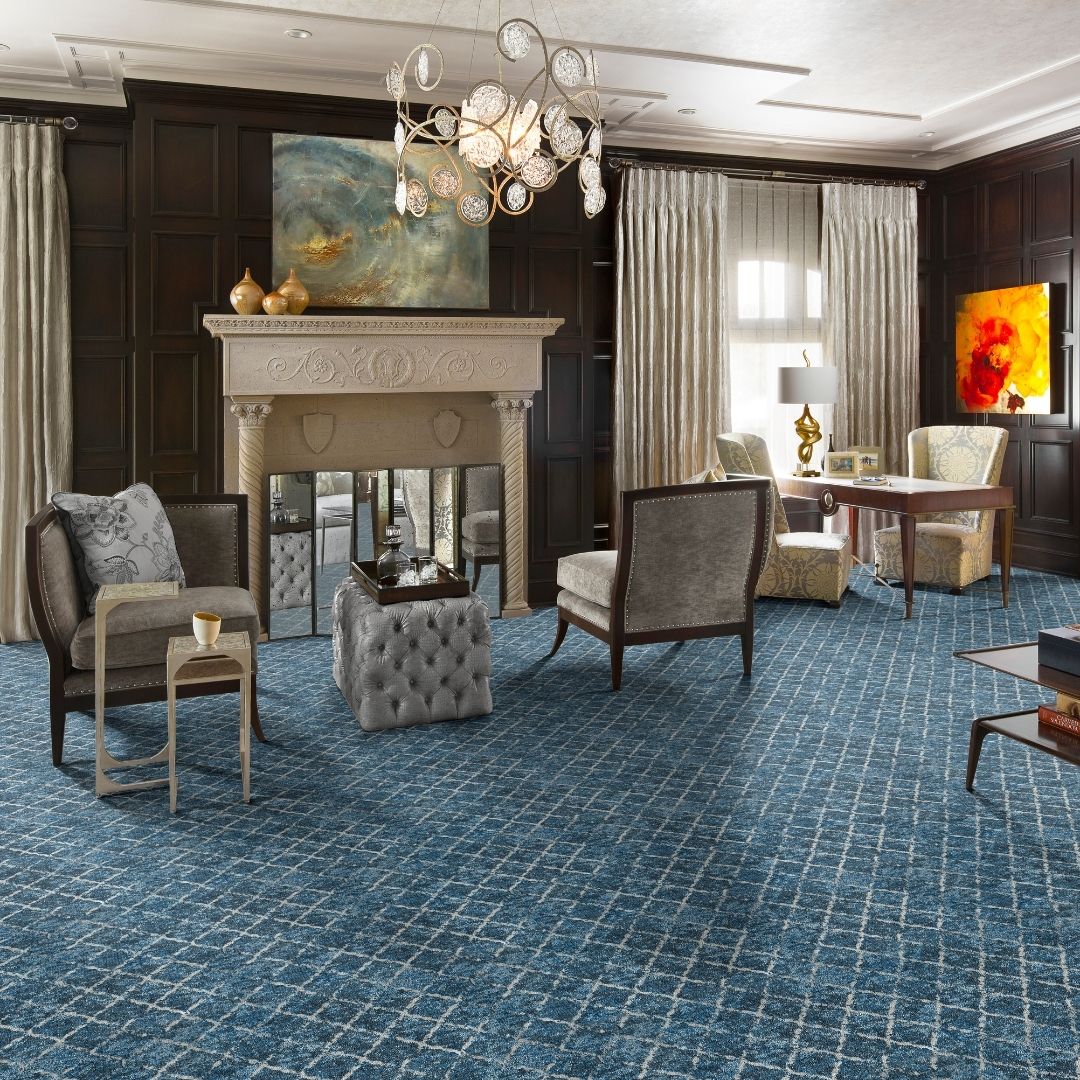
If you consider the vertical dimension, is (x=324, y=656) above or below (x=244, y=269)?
below

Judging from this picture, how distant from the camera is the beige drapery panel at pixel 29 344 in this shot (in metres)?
5.81

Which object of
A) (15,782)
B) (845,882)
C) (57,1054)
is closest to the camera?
(57,1054)

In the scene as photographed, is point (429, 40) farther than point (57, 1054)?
Yes

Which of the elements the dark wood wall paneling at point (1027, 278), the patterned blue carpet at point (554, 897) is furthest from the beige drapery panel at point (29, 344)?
the dark wood wall paneling at point (1027, 278)

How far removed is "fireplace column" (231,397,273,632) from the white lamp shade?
142 inches

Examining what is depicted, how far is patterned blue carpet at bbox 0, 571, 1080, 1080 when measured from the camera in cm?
222

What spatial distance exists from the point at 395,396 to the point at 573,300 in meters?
1.42

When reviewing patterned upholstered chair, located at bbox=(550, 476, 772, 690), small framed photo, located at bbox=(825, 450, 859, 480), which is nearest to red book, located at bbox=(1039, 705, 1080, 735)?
patterned upholstered chair, located at bbox=(550, 476, 772, 690)

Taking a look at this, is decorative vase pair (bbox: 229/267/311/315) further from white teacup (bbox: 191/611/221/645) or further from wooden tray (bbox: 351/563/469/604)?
white teacup (bbox: 191/611/221/645)

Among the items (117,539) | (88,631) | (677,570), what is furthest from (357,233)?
(88,631)

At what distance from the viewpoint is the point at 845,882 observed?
294 centimetres

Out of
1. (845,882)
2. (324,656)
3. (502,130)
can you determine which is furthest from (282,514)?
(845,882)

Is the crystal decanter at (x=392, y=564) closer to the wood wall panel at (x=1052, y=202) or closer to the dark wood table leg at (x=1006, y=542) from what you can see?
the dark wood table leg at (x=1006, y=542)

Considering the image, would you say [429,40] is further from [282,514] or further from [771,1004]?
[771,1004]
